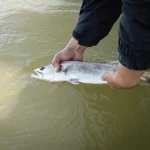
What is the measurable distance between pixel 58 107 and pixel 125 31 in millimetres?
1799

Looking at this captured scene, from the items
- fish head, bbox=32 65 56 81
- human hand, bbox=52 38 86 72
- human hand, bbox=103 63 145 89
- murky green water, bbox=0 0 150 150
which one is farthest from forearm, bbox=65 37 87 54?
human hand, bbox=103 63 145 89

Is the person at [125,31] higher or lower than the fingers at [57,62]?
higher

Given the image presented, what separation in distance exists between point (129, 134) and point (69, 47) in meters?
1.07

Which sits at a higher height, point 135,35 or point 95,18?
point 135,35

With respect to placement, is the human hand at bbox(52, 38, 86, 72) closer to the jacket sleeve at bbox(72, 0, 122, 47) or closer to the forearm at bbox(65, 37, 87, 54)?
the forearm at bbox(65, 37, 87, 54)

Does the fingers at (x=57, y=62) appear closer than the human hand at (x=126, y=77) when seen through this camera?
No

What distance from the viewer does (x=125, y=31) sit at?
1.42 m

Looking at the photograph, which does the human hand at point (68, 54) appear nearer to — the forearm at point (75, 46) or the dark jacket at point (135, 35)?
the forearm at point (75, 46)

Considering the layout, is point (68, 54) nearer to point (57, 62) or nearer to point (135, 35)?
point (57, 62)

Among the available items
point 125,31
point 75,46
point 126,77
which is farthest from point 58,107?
point 125,31

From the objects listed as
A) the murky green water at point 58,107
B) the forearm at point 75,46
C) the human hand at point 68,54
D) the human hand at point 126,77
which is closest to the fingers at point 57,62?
the human hand at point 68,54

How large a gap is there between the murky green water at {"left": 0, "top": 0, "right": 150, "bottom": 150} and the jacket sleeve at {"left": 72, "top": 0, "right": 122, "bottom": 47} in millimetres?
877

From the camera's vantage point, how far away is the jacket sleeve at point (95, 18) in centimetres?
227

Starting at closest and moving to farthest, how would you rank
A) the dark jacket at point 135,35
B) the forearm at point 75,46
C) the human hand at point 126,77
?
the dark jacket at point 135,35
the human hand at point 126,77
the forearm at point 75,46
